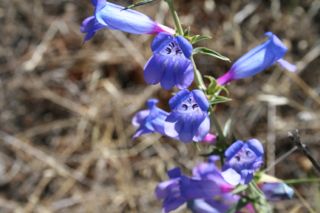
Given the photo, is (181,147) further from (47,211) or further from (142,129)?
(142,129)

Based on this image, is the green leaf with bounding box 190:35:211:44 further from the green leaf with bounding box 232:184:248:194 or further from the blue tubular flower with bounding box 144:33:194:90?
the green leaf with bounding box 232:184:248:194

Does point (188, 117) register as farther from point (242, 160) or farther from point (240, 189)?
point (240, 189)

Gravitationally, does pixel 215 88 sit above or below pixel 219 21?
below

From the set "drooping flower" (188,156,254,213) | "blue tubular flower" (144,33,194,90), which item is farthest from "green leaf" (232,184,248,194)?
"blue tubular flower" (144,33,194,90)

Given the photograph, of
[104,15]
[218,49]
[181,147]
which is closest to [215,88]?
[104,15]

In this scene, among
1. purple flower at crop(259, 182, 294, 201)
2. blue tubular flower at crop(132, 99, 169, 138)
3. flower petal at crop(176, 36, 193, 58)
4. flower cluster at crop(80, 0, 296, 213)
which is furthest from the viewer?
purple flower at crop(259, 182, 294, 201)

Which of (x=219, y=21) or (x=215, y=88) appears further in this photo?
(x=219, y=21)
